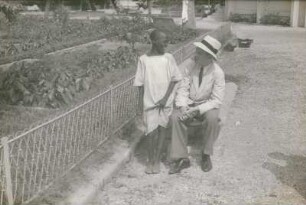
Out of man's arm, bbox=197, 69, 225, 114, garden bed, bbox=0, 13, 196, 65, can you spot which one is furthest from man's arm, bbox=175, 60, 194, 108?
garden bed, bbox=0, 13, 196, 65

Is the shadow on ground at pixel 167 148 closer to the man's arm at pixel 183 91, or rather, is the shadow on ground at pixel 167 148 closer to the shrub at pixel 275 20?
the man's arm at pixel 183 91

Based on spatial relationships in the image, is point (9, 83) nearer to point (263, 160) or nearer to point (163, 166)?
point (163, 166)

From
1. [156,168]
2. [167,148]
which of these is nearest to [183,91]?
[167,148]

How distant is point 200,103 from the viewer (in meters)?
6.07

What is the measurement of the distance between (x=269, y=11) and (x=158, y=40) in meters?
35.4

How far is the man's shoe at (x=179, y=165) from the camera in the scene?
579cm

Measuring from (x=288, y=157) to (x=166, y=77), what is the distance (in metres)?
1.85

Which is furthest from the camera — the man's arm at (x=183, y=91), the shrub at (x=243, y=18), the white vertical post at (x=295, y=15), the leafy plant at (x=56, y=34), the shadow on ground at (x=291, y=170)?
the shrub at (x=243, y=18)

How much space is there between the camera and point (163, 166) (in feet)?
19.8

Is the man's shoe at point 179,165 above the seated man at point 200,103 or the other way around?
the other way around

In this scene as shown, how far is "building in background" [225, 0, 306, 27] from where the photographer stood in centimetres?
3669

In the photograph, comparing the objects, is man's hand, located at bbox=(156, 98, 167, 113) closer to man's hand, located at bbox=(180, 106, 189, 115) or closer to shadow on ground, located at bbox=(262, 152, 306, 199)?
man's hand, located at bbox=(180, 106, 189, 115)

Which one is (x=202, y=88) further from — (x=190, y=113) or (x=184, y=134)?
(x=184, y=134)

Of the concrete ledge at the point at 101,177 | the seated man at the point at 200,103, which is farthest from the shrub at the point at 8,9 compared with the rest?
the seated man at the point at 200,103
